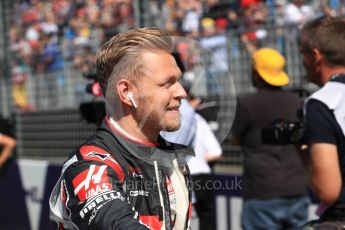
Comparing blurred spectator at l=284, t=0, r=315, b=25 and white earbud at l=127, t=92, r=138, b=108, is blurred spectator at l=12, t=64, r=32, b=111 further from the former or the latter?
white earbud at l=127, t=92, r=138, b=108

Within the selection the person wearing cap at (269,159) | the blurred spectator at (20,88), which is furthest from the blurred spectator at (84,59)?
the person wearing cap at (269,159)

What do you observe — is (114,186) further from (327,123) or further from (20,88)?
(20,88)

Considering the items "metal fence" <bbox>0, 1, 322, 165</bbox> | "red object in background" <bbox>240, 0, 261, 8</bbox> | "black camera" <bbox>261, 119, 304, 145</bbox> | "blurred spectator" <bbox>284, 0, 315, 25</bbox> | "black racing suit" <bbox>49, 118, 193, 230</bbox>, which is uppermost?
"red object in background" <bbox>240, 0, 261, 8</bbox>

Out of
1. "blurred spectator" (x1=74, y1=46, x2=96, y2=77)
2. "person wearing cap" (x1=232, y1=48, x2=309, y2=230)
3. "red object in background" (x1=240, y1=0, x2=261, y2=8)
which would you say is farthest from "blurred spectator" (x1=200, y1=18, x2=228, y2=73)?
"person wearing cap" (x1=232, y1=48, x2=309, y2=230)

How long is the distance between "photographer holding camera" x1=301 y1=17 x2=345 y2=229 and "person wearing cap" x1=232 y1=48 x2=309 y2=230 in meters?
1.60

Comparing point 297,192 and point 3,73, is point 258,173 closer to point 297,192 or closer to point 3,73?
point 297,192

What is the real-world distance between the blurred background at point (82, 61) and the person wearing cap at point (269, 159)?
7.4 inches

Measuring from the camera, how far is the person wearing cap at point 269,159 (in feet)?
15.6

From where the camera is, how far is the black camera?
129 inches

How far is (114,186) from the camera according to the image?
183cm

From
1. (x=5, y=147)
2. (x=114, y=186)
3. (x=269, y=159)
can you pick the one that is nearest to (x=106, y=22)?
(x=5, y=147)

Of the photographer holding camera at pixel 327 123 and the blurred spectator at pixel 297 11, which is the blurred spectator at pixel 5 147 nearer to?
the blurred spectator at pixel 297 11

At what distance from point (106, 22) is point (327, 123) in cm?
758

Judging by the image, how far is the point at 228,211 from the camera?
5.85 metres
